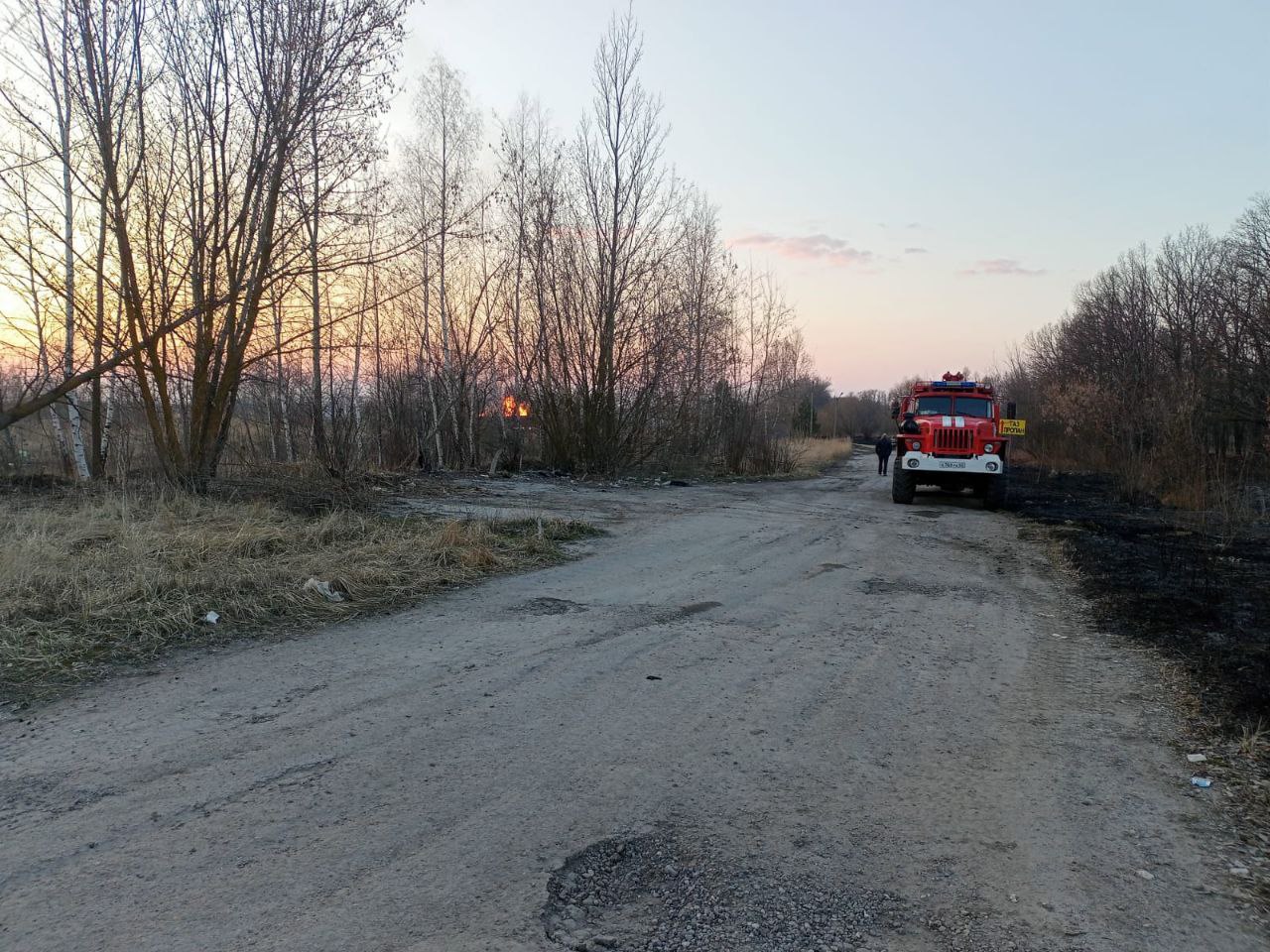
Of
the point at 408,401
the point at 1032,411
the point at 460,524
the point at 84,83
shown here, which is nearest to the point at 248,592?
the point at 460,524

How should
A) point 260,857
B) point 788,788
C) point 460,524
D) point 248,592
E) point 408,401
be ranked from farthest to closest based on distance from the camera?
point 408,401 < point 460,524 < point 248,592 < point 788,788 < point 260,857

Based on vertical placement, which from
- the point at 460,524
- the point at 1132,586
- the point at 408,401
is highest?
the point at 408,401

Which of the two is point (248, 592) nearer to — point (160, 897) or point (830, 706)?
point (160, 897)

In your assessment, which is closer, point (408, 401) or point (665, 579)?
point (665, 579)

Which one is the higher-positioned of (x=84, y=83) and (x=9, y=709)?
(x=84, y=83)

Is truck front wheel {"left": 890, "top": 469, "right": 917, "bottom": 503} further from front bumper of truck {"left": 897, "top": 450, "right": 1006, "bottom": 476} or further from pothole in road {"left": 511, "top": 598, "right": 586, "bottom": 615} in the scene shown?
pothole in road {"left": 511, "top": 598, "right": 586, "bottom": 615}

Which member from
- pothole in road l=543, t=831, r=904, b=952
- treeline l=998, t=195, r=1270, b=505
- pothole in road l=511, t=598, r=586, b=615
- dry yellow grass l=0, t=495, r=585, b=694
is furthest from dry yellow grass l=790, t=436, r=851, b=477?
pothole in road l=543, t=831, r=904, b=952

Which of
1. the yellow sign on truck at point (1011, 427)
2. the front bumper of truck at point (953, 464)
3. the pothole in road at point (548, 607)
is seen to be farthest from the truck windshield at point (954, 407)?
the pothole in road at point (548, 607)

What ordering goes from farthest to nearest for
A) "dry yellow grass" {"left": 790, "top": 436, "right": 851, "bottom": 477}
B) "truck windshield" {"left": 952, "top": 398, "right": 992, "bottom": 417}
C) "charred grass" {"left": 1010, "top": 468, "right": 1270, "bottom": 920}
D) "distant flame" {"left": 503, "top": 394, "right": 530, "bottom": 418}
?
1. "dry yellow grass" {"left": 790, "top": 436, "right": 851, "bottom": 477}
2. "distant flame" {"left": 503, "top": 394, "right": 530, "bottom": 418}
3. "truck windshield" {"left": 952, "top": 398, "right": 992, "bottom": 417}
4. "charred grass" {"left": 1010, "top": 468, "right": 1270, "bottom": 920}

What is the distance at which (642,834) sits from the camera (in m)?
3.14

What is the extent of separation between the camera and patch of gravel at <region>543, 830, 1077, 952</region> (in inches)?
98.6

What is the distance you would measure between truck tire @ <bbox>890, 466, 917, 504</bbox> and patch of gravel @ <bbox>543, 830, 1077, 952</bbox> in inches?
608

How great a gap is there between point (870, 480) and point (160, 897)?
1037 inches

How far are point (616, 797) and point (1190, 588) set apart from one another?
8.18 meters
